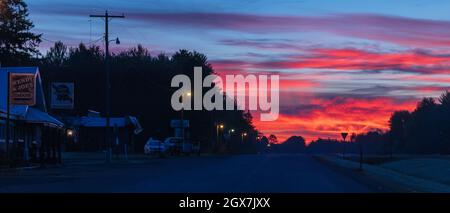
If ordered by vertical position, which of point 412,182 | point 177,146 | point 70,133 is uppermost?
point 70,133

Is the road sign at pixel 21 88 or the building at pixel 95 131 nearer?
the road sign at pixel 21 88

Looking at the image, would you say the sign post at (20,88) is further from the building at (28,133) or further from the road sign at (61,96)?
the road sign at (61,96)

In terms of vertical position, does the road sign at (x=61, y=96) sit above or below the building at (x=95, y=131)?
above

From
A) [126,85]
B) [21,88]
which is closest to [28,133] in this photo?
[21,88]

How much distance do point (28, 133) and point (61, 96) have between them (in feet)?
33.0

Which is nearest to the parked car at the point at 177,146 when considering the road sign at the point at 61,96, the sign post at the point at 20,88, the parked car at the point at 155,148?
the parked car at the point at 155,148

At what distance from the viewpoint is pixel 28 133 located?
211 ft

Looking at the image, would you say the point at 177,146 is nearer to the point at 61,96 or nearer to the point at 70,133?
the point at 70,133

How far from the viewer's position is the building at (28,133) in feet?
162

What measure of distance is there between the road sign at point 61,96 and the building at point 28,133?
6.13 metres

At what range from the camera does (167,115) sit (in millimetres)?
117000
